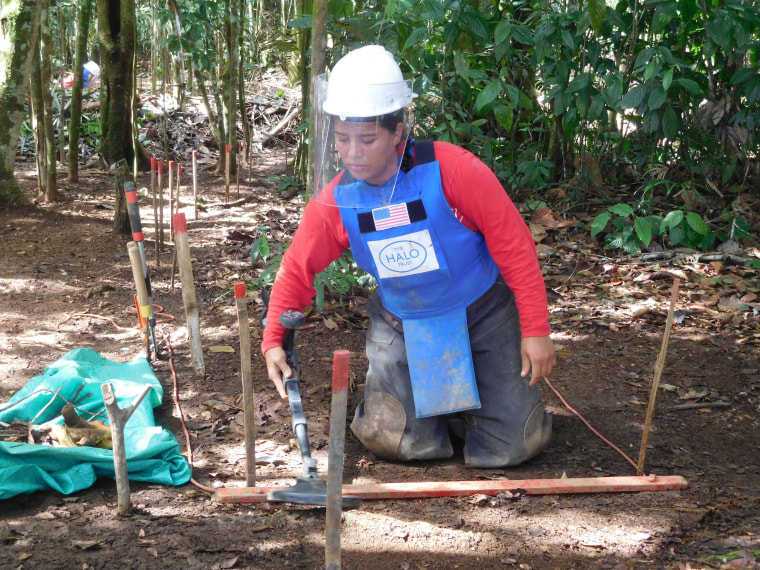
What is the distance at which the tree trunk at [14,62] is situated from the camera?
6.66 m

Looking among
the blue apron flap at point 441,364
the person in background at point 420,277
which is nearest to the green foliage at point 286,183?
the person in background at point 420,277

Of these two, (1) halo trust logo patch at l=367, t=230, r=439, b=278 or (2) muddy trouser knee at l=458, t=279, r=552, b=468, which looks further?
(2) muddy trouser knee at l=458, t=279, r=552, b=468

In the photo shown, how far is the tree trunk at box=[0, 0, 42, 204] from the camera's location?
21.8 ft

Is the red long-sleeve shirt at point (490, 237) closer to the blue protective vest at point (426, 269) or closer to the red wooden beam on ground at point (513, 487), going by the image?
the blue protective vest at point (426, 269)

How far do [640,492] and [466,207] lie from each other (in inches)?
52.4

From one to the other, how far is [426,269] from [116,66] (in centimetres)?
682

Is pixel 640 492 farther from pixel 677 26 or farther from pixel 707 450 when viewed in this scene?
pixel 677 26

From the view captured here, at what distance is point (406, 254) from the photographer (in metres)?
2.98

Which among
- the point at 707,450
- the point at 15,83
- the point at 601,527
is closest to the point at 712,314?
the point at 707,450

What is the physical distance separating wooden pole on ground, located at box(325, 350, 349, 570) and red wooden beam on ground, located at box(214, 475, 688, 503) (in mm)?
830

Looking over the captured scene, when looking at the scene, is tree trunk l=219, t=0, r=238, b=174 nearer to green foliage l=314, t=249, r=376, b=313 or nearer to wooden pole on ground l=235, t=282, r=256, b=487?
green foliage l=314, t=249, r=376, b=313

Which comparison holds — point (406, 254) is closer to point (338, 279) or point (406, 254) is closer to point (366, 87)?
point (366, 87)

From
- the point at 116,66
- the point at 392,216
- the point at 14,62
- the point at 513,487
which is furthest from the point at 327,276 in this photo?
the point at 116,66

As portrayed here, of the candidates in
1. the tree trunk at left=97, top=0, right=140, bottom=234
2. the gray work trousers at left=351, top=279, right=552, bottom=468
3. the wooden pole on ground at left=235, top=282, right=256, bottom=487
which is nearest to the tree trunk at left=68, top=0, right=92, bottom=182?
the tree trunk at left=97, top=0, right=140, bottom=234
